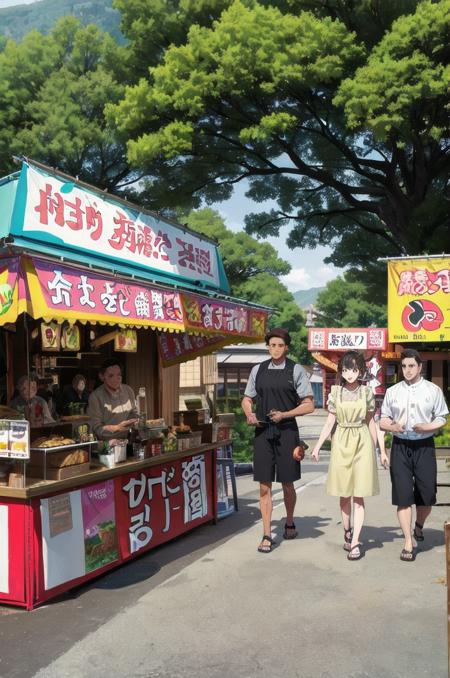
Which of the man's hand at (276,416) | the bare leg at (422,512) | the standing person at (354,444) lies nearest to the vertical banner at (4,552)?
the man's hand at (276,416)

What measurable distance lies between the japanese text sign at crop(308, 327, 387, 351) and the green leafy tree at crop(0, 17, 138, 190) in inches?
547

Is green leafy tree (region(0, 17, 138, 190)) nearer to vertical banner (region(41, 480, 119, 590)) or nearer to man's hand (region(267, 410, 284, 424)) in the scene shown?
man's hand (region(267, 410, 284, 424))

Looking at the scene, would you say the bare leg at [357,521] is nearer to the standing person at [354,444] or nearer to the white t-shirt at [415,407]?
the standing person at [354,444]

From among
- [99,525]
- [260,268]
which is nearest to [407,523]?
[99,525]

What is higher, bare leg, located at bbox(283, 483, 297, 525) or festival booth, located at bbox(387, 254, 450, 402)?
festival booth, located at bbox(387, 254, 450, 402)

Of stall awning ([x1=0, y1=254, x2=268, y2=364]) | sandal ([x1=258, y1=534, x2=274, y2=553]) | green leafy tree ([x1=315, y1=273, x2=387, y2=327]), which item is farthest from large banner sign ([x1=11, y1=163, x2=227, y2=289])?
green leafy tree ([x1=315, y1=273, x2=387, y2=327])

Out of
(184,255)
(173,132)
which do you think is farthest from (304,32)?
(184,255)

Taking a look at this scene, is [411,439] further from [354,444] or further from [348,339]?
[348,339]

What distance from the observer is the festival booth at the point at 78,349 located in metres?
5.00

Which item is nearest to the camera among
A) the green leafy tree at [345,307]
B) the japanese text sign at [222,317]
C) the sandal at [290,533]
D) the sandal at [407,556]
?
the sandal at [407,556]

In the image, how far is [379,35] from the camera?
1739 cm

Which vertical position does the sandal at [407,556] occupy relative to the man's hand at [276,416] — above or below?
below

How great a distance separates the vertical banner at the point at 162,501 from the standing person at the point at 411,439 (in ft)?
7.84

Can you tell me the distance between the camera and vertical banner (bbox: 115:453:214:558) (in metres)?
6.21
